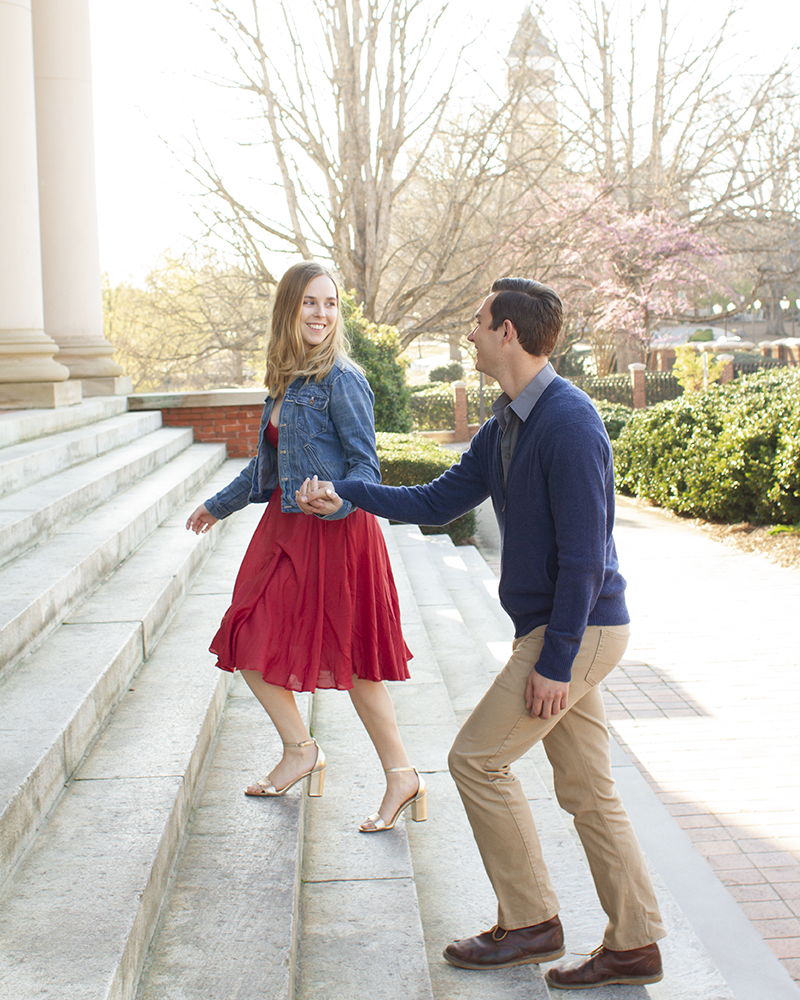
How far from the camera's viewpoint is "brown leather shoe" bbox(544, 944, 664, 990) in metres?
2.40

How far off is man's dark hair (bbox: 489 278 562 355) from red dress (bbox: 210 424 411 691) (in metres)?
0.88

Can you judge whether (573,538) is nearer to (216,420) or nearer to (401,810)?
(401,810)

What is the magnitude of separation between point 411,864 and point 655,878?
3.28 ft

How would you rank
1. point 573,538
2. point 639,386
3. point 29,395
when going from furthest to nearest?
point 639,386 < point 29,395 < point 573,538

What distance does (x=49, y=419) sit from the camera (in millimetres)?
7000

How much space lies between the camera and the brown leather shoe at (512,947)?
2.42m

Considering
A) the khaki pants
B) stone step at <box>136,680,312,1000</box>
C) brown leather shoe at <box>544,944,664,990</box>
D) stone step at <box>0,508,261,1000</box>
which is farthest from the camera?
brown leather shoe at <box>544,944,664,990</box>

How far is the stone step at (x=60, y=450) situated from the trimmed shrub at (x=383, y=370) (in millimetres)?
4848

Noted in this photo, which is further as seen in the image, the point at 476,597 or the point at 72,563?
the point at 476,597

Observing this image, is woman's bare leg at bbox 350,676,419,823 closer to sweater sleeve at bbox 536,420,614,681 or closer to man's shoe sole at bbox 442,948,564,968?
man's shoe sole at bbox 442,948,564,968

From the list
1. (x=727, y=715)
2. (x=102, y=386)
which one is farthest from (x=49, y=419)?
(x=727, y=715)

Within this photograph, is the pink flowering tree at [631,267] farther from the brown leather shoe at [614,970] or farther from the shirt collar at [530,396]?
the brown leather shoe at [614,970]

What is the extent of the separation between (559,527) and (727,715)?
11.7 feet

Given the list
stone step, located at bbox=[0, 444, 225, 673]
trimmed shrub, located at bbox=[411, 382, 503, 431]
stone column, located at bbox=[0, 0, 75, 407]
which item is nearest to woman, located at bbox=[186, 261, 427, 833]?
stone step, located at bbox=[0, 444, 225, 673]
